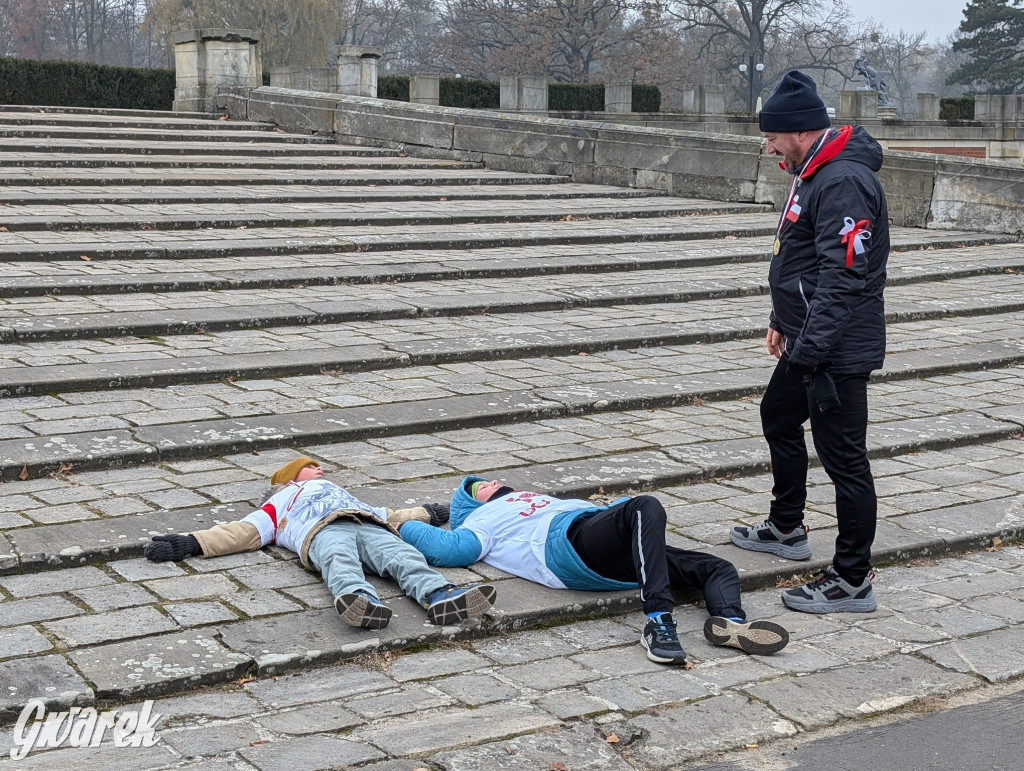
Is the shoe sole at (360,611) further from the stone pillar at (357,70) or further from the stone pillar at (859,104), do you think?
the stone pillar at (859,104)

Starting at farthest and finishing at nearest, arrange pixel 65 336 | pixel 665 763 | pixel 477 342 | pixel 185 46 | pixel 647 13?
pixel 647 13
pixel 185 46
pixel 477 342
pixel 65 336
pixel 665 763

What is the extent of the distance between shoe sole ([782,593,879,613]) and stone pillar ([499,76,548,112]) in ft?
88.3

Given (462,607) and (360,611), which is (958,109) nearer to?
(462,607)

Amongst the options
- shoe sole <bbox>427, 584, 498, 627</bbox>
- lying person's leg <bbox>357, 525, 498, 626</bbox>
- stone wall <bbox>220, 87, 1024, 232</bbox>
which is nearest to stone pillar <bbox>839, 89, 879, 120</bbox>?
stone wall <bbox>220, 87, 1024, 232</bbox>

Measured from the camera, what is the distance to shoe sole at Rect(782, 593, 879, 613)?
16.5ft

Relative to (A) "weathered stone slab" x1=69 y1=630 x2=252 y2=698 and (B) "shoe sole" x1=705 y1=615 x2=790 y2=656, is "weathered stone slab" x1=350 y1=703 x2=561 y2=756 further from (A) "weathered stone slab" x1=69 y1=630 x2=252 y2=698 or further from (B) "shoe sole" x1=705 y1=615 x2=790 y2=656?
(B) "shoe sole" x1=705 y1=615 x2=790 y2=656

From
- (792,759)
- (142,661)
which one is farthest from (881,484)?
(142,661)

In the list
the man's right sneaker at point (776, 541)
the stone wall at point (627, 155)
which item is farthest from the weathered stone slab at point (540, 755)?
the stone wall at point (627, 155)

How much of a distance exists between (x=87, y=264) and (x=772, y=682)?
25.6ft

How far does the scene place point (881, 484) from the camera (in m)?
6.73

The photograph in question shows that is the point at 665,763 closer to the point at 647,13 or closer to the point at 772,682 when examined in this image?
the point at 772,682

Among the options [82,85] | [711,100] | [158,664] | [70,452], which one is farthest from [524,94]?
[158,664]

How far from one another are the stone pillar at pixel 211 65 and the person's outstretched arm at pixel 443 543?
58.3 ft

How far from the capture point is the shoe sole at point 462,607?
180 inches
